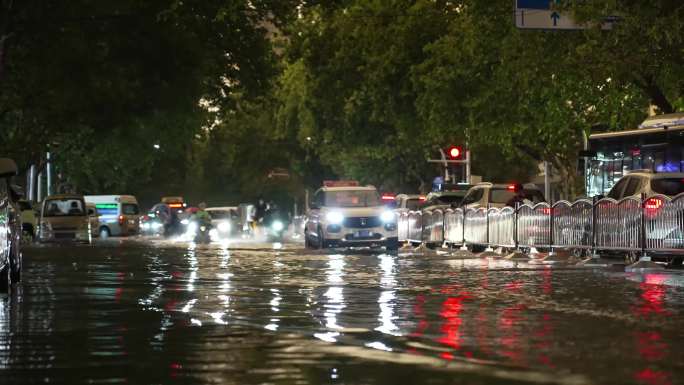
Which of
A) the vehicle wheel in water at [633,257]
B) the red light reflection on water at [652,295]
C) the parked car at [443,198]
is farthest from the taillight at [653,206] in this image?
the parked car at [443,198]

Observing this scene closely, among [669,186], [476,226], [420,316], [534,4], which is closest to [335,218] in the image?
[476,226]

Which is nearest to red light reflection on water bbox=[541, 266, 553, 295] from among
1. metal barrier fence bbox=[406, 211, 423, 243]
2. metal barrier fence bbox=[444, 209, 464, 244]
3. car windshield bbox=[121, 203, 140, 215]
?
metal barrier fence bbox=[444, 209, 464, 244]

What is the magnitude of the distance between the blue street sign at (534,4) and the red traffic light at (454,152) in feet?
78.4

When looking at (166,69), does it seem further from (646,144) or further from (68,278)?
(68,278)

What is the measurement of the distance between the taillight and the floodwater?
2.29 m

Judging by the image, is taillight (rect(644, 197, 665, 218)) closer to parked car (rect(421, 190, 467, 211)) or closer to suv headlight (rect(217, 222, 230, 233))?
parked car (rect(421, 190, 467, 211))

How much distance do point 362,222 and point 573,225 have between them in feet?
34.0

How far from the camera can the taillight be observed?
29.2 metres

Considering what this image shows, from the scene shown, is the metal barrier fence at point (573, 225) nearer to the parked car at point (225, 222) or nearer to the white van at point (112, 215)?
the parked car at point (225, 222)

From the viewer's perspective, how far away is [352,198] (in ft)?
148

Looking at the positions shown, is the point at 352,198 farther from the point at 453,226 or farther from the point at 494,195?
the point at 494,195

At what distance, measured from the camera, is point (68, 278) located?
26.6m

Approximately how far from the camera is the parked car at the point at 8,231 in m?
20.5

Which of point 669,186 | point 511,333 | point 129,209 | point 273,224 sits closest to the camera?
point 511,333
